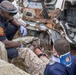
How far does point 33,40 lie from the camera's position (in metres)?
6.05

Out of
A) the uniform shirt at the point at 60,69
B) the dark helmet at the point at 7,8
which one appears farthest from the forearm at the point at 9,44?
the uniform shirt at the point at 60,69

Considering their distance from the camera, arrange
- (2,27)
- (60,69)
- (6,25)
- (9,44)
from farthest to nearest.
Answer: (6,25) → (9,44) → (2,27) → (60,69)

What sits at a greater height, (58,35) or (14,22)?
(14,22)

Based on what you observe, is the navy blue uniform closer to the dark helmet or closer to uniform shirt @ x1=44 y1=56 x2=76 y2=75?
the dark helmet

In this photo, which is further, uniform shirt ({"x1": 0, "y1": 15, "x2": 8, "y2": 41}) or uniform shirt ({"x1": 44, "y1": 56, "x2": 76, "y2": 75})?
uniform shirt ({"x1": 0, "y1": 15, "x2": 8, "y2": 41})

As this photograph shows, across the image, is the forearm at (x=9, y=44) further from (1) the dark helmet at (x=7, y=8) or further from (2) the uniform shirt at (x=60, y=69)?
(2) the uniform shirt at (x=60, y=69)

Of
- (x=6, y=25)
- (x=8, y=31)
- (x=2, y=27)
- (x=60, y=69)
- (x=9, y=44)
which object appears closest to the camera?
(x=60, y=69)

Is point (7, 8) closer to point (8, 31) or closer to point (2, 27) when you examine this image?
point (2, 27)

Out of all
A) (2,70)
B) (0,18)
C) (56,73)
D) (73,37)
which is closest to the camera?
(56,73)

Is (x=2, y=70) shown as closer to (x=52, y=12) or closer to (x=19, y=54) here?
(x=19, y=54)

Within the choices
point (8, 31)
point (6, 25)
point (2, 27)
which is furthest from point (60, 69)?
point (8, 31)

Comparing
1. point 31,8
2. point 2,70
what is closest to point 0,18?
point 2,70

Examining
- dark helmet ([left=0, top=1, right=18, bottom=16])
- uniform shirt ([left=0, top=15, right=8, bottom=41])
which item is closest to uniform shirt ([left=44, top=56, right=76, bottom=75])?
uniform shirt ([left=0, top=15, right=8, bottom=41])

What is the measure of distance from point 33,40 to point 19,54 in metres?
1.57
